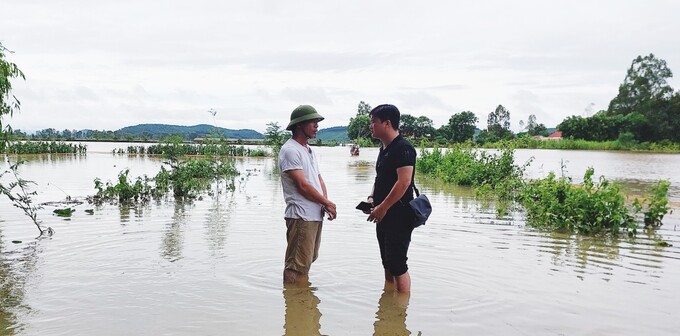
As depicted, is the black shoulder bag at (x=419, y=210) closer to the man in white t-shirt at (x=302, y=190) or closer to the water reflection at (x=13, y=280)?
the man in white t-shirt at (x=302, y=190)

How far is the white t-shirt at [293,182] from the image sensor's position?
16.0 feet

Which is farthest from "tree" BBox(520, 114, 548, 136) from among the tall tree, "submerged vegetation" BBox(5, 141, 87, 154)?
"submerged vegetation" BBox(5, 141, 87, 154)

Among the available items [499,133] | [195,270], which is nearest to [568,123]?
[499,133]

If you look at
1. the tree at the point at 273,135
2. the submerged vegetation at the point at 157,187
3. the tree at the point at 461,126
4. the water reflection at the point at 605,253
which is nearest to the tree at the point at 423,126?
the tree at the point at 461,126

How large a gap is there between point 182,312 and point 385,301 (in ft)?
Answer: 5.99

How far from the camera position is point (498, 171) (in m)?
16.5

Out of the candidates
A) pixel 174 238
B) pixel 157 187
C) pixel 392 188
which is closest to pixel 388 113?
pixel 392 188

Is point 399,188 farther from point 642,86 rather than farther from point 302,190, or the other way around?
point 642,86

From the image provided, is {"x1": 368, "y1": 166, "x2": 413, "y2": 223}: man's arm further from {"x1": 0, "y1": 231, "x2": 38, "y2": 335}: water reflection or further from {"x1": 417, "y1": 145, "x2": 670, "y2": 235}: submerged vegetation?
{"x1": 417, "y1": 145, "x2": 670, "y2": 235}: submerged vegetation

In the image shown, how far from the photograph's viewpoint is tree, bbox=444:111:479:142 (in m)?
111

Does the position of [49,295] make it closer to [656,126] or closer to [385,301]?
[385,301]

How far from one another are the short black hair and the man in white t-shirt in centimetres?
55

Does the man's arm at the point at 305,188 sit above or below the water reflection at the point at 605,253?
above

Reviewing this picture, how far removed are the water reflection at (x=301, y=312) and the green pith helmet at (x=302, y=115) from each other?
1589 millimetres
